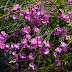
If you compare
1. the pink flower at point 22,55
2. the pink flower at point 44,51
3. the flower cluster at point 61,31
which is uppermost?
the flower cluster at point 61,31

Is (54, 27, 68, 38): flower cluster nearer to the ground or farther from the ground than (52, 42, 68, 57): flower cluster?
farther from the ground

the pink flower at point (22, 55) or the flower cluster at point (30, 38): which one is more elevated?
the flower cluster at point (30, 38)

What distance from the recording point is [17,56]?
2047mm

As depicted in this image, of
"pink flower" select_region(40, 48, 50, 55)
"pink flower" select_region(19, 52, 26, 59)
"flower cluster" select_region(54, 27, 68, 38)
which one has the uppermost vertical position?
"flower cluster" select_region(54, 27, 68, 38)

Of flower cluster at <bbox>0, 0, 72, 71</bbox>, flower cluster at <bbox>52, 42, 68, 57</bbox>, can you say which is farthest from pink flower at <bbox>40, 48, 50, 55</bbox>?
flower cluster at <bbox>52, 42, 68, 57</bbox>

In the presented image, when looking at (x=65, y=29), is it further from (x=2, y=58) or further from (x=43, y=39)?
(x=2, y=58)

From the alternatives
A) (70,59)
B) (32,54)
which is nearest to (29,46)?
(32,54)

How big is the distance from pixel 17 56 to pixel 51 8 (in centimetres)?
74

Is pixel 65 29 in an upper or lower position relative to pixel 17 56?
upper

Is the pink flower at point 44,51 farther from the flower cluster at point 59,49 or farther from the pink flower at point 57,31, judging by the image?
the pink flower at point 57,31

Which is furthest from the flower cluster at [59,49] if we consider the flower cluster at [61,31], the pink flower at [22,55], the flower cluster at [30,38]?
the pink flower at [22,55]

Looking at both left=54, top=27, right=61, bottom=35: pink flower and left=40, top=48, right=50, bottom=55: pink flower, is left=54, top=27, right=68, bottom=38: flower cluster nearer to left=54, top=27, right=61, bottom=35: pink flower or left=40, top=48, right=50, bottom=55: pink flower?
left=54, top=27, right=61, bottom=35: pink flower

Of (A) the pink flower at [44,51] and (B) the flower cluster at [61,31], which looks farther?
(B) the flower cluster at [61,31]

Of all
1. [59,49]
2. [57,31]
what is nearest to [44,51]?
[59,49]
